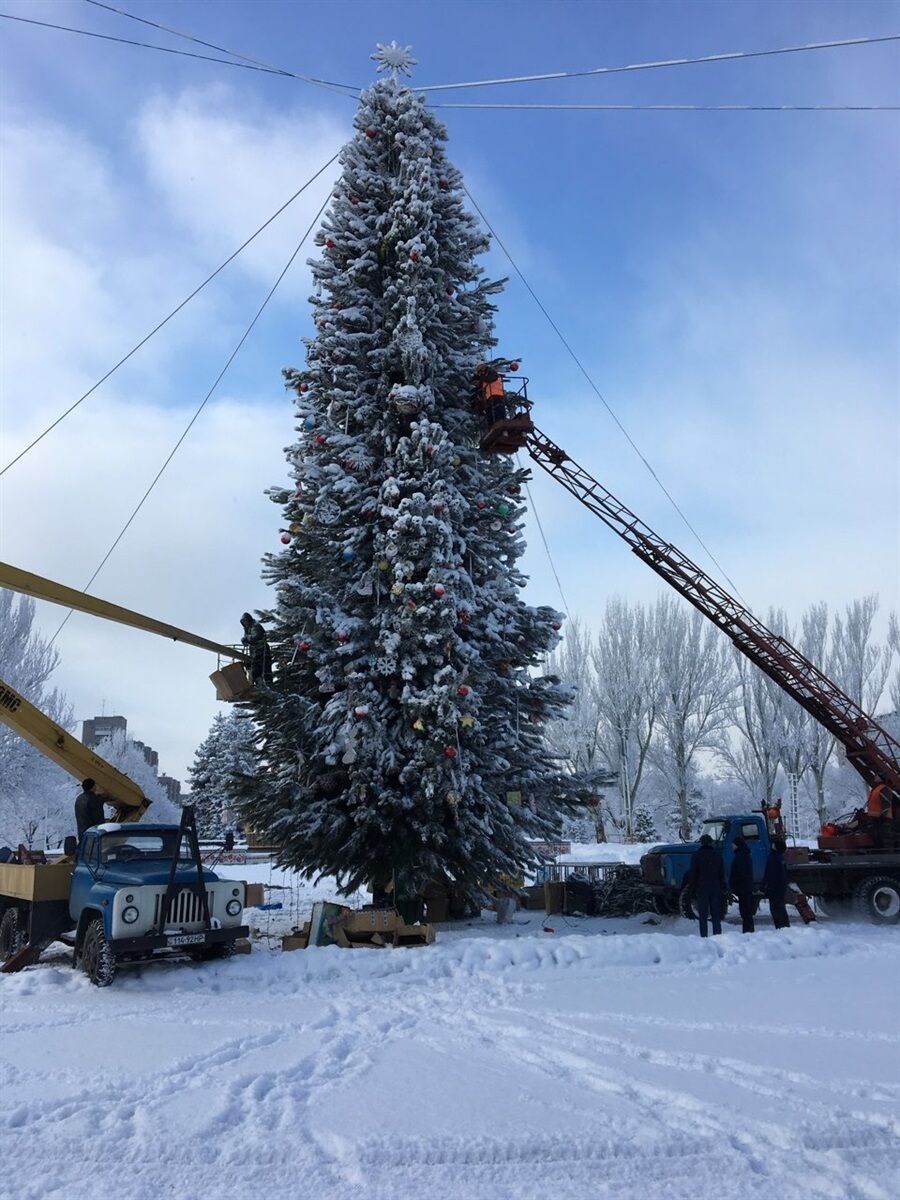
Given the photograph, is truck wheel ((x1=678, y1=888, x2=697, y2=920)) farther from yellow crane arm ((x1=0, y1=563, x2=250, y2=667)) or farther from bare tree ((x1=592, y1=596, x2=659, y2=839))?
bare tree ((x1=592, y1=596, x2=659, y2=839))

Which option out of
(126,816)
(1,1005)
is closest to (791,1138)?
(1,1005)

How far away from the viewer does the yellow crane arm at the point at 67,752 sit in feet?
42.5

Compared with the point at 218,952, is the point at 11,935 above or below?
above

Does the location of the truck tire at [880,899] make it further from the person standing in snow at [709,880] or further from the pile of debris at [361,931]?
the pile of debris at [361,931]

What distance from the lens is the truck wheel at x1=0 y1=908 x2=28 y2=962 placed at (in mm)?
11409

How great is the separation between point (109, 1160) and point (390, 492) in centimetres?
Result: 1089

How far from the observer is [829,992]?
8.59 metres

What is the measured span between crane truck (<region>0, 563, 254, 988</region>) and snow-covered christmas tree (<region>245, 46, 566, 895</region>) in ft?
8.16

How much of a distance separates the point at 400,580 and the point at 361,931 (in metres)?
5.42

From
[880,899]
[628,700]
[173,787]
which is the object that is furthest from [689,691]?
[173,787]

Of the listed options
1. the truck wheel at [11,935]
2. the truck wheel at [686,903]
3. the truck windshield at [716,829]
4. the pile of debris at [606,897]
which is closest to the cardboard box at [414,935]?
the pile of debris at [606,897]

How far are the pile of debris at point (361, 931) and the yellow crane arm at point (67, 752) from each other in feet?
13.1

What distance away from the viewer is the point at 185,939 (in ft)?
32.9

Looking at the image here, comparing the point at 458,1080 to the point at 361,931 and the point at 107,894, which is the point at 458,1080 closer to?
the point at 107,894
